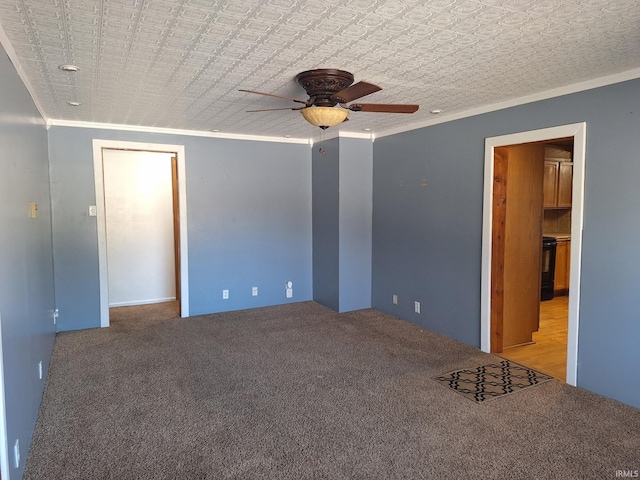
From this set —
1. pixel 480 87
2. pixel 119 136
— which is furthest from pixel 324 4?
pixel 119 136

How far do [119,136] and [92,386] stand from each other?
110 inches

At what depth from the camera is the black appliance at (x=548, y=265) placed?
241 inches

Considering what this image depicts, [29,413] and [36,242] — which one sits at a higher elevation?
[36,242]

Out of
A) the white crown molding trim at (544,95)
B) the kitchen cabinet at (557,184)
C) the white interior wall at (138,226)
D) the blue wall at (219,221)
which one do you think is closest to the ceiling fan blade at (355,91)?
the white crown molding trim at (544,95)

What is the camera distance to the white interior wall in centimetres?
577

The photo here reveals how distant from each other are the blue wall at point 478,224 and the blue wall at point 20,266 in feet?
11.8

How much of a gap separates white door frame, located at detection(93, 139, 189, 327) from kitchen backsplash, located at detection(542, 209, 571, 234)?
216 inches

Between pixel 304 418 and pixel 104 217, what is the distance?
3400 millimetres

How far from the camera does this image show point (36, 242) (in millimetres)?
3127

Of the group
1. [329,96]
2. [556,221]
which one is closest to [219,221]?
[329,96]

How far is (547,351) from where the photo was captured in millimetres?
4082

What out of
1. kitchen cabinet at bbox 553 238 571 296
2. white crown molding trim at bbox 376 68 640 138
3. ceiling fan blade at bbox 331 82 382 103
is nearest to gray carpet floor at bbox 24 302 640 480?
ceiling fan blade at bbox 331 82 382 103

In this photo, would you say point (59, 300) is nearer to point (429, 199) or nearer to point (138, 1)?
point (138, 1)

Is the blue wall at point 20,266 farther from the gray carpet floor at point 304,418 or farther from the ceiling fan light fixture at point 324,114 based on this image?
the ceiling fan light fixture at point 324,114
